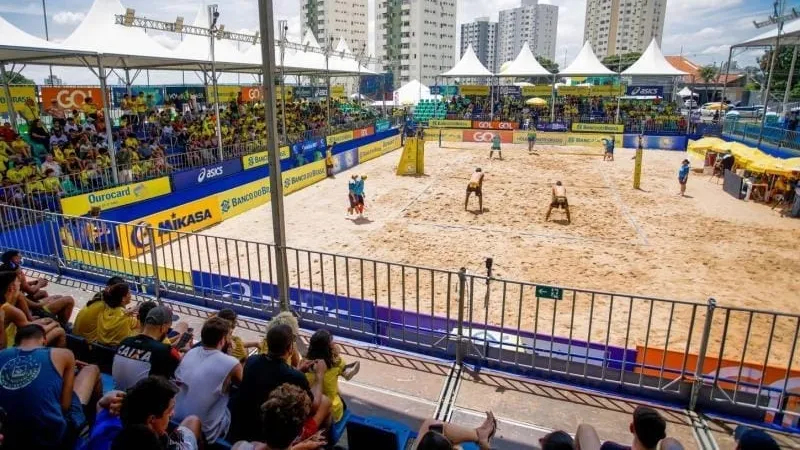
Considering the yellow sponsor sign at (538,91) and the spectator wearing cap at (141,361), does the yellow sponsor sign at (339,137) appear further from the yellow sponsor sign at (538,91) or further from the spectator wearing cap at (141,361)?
the yellow sponsor sign at (538,91)

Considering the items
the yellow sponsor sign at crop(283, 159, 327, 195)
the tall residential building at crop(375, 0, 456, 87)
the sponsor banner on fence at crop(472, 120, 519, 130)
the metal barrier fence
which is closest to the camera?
the metal barrier fence

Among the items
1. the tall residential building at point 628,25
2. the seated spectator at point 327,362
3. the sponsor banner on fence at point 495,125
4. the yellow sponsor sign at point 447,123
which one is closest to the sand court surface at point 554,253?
the seated spectator at point 327,362

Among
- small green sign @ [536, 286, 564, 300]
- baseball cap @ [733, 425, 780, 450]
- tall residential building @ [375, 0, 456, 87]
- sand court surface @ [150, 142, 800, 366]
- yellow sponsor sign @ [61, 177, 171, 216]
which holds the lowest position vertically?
→ sand court surface @ [150, 142, 800, 366]

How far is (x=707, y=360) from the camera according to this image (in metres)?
5.37

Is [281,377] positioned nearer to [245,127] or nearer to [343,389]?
[343,389]

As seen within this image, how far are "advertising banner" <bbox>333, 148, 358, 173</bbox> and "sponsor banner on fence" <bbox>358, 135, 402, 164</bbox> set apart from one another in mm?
752

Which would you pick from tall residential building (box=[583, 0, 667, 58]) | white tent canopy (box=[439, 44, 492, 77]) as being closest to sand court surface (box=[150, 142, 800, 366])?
white tent canopy (box=[439, 44, 492, 77])

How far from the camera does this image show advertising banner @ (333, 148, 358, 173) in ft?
83.2

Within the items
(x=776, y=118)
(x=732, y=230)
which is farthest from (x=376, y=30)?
(x=732, y=230)

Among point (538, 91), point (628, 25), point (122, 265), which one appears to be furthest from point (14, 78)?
point (628, 25)

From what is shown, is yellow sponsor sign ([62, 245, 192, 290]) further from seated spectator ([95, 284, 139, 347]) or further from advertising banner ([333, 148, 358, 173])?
advertising banner ([333, 148, 358, 173])

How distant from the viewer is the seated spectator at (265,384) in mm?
3484

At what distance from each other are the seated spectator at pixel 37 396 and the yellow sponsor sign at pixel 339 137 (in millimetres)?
24179

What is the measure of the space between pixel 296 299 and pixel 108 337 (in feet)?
9.34
